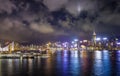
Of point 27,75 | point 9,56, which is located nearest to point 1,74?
point 27,75

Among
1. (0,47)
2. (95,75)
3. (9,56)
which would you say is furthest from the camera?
(0,47)

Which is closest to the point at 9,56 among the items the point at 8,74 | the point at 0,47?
the point at 0,47

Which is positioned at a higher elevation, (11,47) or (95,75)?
(11,47)

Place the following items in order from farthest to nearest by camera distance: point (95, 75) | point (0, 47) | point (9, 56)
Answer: point (0, 47), point (9, 56), point (95, 75)

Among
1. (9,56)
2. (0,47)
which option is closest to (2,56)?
(9,56)

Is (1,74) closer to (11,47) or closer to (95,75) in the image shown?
(95,75)

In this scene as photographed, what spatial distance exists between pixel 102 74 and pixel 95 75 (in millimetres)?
2723

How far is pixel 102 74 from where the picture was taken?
4934 centimetres

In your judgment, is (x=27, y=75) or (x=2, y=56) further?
(x=2, y=56)

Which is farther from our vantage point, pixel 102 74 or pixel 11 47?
pixel 11 47

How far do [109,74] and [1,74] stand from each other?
20.7 meters

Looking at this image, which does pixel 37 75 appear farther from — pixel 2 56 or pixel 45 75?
pixel 2 56

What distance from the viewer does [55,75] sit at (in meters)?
47.7

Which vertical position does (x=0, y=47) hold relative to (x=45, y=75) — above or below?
above
